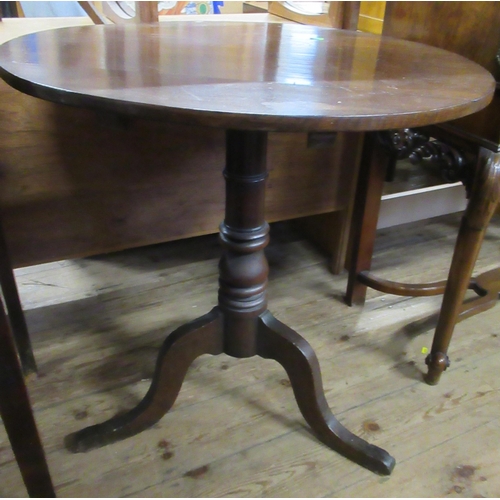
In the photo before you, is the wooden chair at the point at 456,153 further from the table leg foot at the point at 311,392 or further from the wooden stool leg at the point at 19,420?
the wooden stool leg at the point at 19,420

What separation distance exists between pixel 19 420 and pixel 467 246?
35.6 inches

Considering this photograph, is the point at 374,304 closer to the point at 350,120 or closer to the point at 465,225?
the point at 465,225

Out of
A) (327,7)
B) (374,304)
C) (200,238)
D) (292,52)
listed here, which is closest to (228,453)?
(374,304)

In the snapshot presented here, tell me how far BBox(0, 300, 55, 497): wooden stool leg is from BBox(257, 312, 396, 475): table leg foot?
45cm

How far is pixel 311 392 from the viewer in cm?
100

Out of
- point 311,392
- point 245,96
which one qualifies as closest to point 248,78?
point 245,96

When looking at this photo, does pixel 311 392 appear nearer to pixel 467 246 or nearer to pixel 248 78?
pixel 467 246

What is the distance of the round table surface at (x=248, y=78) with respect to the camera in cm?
56

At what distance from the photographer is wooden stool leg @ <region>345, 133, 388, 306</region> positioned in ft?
4.15

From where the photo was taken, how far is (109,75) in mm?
662

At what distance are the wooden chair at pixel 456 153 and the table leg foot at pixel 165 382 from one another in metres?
0.54

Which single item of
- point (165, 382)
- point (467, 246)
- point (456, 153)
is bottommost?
point (165, 382)

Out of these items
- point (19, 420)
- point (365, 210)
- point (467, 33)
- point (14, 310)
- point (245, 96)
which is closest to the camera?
point (245, 96)

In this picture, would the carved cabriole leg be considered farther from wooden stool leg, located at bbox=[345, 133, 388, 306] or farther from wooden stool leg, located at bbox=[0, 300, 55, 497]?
wooden stool leg, located at bbox=[345, 133, 388, 306]
